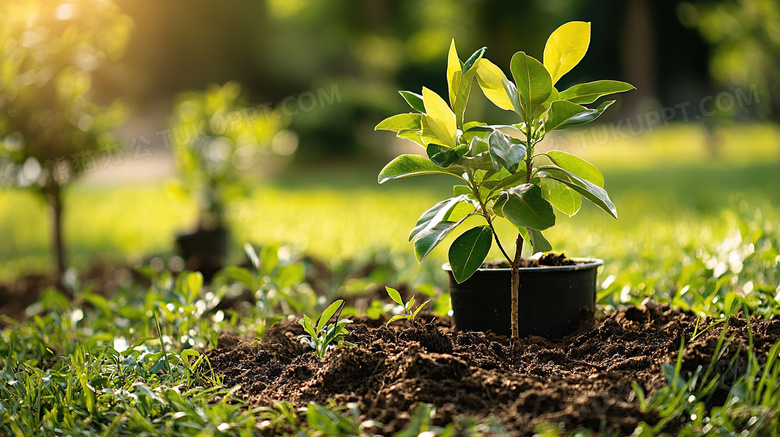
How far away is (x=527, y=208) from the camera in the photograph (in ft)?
5.49

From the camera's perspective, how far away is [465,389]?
5.02ft

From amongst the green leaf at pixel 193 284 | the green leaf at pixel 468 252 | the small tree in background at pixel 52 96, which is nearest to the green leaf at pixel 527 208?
the green leaf at pixel 468 252

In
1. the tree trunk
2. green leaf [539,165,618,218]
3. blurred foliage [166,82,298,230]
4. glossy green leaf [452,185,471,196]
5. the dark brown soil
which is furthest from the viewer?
blurred foliage [166,82,298,230]

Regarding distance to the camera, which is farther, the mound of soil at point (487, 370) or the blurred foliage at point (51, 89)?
the blurred foliage at point (51, 89)

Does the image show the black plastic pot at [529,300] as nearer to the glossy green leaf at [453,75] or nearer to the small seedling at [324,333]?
the small seedling at [324,333]

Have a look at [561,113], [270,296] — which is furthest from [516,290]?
[270,296]

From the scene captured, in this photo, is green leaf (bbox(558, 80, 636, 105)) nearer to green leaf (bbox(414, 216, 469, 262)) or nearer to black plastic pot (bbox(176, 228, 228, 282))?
green leaf (bbox(414, 216, 469, 262))

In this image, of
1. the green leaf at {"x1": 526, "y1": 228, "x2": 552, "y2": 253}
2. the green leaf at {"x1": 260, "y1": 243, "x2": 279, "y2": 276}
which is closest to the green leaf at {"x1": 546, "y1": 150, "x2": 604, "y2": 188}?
the green leaf at {"x1": 526, "y1": 228, "x2": 552, "y2": 253}

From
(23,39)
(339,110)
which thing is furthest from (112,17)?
(339,110)

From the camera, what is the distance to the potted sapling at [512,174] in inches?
66.6

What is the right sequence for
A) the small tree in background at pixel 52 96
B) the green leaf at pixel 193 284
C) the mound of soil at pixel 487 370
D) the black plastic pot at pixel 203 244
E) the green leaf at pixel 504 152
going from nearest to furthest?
the mound of soil at pixel 487 370 < the green leaf at pixel 504 152 < the green leaf at pixel 193 284 < the small tree in background at pixel 52 96 < the black plastic pot at pixel 203 244

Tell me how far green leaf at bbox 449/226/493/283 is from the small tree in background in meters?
3.52

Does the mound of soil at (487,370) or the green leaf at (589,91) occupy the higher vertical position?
the green leaf at (589,91)

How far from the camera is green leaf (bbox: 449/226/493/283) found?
1765 mm
